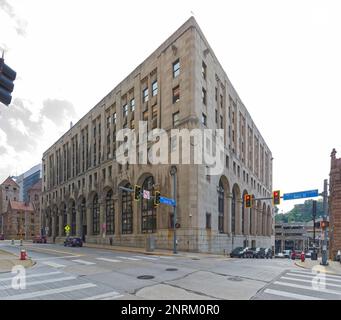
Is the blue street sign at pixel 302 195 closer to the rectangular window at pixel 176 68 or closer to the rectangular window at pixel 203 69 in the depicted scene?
the rectangular window at pixel 203 69

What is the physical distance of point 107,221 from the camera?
57.2 meters

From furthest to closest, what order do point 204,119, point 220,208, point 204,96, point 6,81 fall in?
point 220,208 → point 204,96 → point 204,119 → point 6,81

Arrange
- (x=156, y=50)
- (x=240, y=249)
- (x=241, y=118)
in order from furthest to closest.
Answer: (x=241, y=118) < (x=156, y=50) < (x=240, y=249)

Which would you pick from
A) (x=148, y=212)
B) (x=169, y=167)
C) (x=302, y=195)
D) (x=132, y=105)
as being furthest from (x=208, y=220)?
(x=132, y=105)

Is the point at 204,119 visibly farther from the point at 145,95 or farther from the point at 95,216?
the point at 95,216

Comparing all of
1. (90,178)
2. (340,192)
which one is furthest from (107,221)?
(340,192)

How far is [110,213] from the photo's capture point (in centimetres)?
A: 5647

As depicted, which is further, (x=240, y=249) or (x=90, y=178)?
(x=90, y=178)

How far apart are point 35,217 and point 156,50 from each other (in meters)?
108

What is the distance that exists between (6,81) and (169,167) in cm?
3308

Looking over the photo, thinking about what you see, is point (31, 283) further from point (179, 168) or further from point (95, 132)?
point (95, 132)

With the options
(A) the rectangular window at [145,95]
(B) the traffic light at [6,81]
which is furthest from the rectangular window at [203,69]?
(B) the traffic light at [6,81]

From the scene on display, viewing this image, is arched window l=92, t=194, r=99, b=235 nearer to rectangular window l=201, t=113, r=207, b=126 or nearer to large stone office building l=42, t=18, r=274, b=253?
large stone office building l=42, t=18, r=274, b=253

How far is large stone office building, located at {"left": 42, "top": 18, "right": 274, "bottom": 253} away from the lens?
3972 cm
